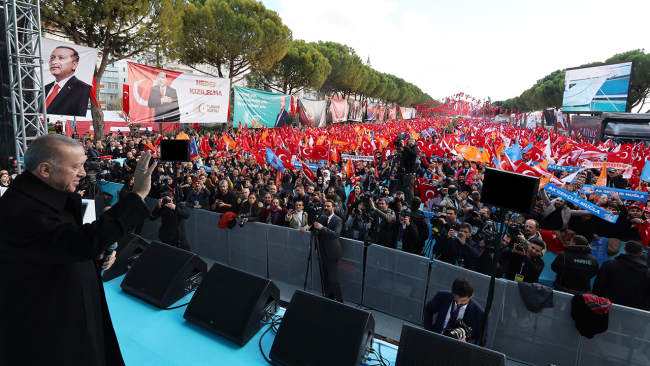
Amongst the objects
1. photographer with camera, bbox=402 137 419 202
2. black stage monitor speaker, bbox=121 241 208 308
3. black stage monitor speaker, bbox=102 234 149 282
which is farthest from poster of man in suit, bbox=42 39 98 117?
photographer with camera, bbox=402 137 419 202

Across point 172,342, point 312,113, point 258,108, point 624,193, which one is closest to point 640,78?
point 312,113

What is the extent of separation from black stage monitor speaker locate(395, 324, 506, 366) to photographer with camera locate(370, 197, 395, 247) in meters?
4.01

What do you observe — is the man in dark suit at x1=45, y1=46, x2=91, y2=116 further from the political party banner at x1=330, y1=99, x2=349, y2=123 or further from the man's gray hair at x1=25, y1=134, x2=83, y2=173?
the political party banner at x1=330, y1=99, x2=349, y2=123

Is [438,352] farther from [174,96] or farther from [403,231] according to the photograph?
[174,96]

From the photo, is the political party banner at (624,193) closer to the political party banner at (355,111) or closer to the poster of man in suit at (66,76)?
the poster of man in suit at (66,76)

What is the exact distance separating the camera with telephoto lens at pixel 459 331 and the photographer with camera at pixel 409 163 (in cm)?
753

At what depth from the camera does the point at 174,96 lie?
16.7m

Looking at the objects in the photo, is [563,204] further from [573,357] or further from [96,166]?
[96,166]

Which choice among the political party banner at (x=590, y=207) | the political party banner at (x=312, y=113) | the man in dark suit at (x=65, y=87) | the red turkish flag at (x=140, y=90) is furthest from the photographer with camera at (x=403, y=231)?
the political party banner at (x=312, y=113)

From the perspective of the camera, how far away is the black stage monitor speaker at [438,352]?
277 cm

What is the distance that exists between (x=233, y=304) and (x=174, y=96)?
1526 cm

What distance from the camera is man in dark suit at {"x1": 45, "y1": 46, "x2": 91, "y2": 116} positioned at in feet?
35.6

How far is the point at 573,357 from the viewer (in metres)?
4.56

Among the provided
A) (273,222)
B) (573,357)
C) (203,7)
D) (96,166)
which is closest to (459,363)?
(573,357)
